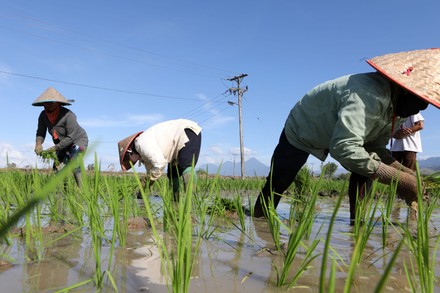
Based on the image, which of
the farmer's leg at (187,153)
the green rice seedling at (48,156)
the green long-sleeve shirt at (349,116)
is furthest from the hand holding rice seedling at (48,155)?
the green long-sleeve shirt at (349,116)

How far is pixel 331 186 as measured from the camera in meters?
7.04

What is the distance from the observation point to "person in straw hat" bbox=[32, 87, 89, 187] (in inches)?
152

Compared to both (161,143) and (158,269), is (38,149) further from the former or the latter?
(158,269)

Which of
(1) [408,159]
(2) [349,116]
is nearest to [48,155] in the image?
(2) [349,116]


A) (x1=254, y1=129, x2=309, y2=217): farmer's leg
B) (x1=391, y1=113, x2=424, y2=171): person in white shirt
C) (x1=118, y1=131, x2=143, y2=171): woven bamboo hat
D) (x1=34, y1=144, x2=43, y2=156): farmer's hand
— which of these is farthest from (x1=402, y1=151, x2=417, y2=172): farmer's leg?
(x1=34, y1=144, x2=43, y2=156): farmer's hand

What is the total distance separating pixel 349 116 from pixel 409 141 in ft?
7.66

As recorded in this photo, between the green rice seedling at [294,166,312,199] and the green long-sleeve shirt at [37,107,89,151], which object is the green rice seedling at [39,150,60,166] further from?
the green rice seedling at [294,166,312,199]

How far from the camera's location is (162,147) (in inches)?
141

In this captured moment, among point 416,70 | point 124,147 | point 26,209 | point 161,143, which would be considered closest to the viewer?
point 26,209

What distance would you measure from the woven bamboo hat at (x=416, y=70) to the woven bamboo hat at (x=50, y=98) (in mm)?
3207

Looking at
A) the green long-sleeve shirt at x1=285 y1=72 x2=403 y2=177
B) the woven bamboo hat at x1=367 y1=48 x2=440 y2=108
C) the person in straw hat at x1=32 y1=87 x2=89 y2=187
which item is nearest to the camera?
the woven bamboo hat at x1=367 y1=48 x2=440 y2=108

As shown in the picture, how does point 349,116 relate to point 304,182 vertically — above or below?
above

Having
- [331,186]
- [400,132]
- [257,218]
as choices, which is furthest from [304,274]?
[331,186]

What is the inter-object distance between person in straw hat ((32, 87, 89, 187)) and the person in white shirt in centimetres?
346
